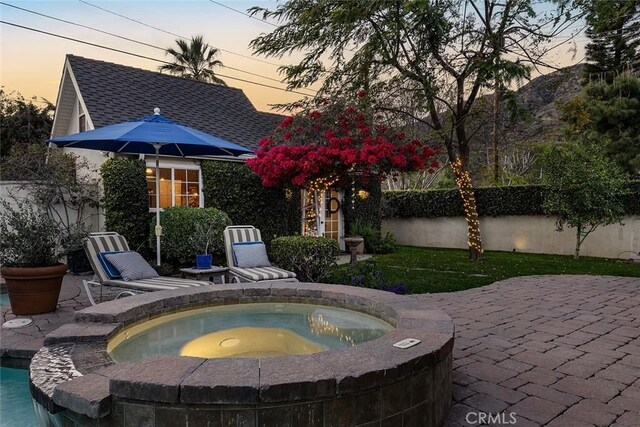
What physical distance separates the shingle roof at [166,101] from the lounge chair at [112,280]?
481 cm

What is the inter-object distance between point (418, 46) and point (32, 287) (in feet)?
29.3

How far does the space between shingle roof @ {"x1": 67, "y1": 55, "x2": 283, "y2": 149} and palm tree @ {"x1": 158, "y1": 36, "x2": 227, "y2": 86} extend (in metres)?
9.28

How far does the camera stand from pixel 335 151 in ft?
27.7

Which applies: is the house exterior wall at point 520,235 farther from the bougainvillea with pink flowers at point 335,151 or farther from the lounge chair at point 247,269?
the lounge chair at point 247,269

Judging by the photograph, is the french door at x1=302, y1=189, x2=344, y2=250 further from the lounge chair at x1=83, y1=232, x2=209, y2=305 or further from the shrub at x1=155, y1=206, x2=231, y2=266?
the lounge chair at x1=83, y1=232, x2=209, y2=305

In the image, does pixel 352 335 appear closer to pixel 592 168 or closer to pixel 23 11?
pixel 592 168

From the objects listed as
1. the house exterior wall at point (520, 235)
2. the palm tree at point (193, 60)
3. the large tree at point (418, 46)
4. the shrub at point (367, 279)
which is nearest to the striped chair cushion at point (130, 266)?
the shrub at point (367, 279)

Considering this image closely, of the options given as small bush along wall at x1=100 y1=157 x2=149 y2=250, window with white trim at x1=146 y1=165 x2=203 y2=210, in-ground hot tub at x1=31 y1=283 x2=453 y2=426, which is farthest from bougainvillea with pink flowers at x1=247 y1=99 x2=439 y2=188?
in-ground hot tub at x1=31 y1=283 x2=453 y2=426

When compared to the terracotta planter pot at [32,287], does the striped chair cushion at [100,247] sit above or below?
above

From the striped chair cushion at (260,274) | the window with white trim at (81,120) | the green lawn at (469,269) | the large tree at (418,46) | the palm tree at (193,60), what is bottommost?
the green lawn at (469,269)

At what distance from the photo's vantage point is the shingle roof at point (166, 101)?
10.6 metres

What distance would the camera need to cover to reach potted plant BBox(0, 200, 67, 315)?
499 centimetres

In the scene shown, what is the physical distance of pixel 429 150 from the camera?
920 cm

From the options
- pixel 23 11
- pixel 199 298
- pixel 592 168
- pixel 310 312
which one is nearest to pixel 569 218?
pixel 592 168
